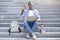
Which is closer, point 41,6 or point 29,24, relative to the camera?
point 29,24

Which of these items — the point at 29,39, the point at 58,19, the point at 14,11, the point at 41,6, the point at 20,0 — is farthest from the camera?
the point at 20,0

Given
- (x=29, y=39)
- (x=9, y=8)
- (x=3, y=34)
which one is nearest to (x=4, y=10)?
(x=9, y=8)

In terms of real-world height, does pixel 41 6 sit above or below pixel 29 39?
above

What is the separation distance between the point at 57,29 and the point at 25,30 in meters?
1.00

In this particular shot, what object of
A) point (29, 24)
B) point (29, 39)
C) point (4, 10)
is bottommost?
point (29, 39)

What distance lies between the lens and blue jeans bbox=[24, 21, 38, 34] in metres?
5.62

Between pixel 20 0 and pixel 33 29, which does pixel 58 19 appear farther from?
pixel 20 0

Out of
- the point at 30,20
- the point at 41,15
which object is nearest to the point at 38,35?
the point at 30,20

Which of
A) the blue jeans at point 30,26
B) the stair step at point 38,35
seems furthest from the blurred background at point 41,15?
the blue jeans at point 30,26

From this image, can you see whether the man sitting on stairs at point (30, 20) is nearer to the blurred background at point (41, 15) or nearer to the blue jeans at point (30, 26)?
the blue jeans at point (30, 26)

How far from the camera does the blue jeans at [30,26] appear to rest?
562 centimetres

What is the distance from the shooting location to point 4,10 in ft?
25.3

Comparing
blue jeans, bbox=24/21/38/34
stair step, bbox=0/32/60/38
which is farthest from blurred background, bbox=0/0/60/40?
blue jeans, bbox=24/21/38/34

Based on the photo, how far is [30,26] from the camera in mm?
→ 5887
